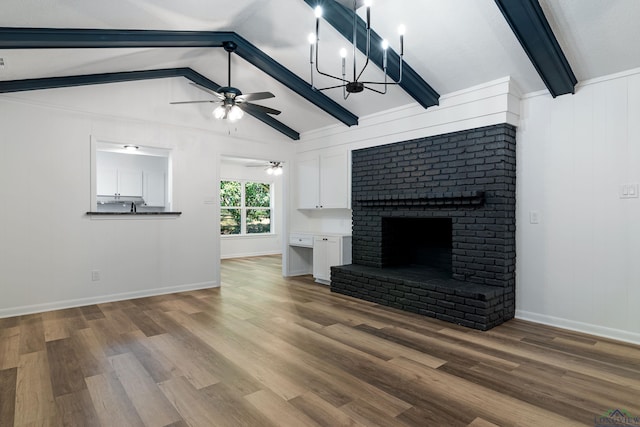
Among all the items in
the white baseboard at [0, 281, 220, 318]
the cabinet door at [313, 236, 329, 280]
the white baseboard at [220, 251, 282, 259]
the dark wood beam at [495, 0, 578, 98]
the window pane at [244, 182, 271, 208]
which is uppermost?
the dark wood beam at [495, 0, 578, 98]

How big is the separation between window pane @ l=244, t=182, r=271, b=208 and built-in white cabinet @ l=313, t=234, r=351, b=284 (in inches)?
161

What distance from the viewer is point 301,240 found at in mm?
6172

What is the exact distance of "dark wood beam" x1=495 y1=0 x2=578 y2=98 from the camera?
275 centimetres

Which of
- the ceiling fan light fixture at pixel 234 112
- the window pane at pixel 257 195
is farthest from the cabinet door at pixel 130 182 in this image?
the ceiling fan light fixture at pixel 234 112

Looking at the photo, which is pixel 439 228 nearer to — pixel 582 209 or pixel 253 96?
pixel 582 209

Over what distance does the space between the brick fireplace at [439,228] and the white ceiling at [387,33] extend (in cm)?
71

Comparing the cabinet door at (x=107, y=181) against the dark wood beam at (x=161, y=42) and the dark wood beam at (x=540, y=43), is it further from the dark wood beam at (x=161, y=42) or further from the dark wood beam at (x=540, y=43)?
the dark wood beam at (x=540, y=43)

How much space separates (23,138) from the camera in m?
4.03

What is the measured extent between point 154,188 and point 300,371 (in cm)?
656

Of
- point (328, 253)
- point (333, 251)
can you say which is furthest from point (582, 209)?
point (328, 253)

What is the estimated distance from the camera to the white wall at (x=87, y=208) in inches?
158

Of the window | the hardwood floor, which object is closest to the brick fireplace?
the hardwood floor

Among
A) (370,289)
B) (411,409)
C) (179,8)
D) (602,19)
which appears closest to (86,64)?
(179,8)

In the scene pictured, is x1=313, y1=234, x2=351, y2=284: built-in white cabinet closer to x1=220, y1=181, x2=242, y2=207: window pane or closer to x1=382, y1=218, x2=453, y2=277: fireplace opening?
x1=382, y1=218, x2=453, y2=277: fireplace opening
